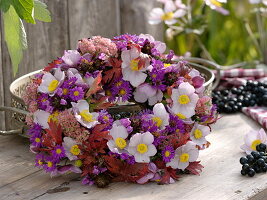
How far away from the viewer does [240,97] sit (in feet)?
8.41

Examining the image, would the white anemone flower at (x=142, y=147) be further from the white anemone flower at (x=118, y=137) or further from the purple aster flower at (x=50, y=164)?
the purple aster flower at (x=50, y=164)

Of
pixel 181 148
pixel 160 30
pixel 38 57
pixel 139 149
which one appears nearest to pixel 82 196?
pixel 139 149

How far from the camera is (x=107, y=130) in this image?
168 cm

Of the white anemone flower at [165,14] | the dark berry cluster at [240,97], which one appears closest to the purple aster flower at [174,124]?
the dark berry cluster at [240,97]

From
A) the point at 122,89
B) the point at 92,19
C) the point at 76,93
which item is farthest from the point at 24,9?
the point at 92,19

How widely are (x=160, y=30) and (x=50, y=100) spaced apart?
1.44 m

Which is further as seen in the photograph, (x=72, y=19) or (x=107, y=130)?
(x=72, y=19)

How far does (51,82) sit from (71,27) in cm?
98

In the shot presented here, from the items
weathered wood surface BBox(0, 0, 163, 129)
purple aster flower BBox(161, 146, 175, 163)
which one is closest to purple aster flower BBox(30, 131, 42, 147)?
purple aster flower BBox(161, 146, 175, 163)

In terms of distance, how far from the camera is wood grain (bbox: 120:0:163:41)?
9.64 feet

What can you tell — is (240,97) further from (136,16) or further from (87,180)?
(87,180)

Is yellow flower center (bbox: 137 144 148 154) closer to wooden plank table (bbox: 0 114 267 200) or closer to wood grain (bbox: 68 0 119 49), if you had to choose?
wooden plank table (bbox: 0 114 267 200)

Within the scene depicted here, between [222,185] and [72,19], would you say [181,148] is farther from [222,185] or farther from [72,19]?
[72,19]

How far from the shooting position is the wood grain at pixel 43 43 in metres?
2.44
